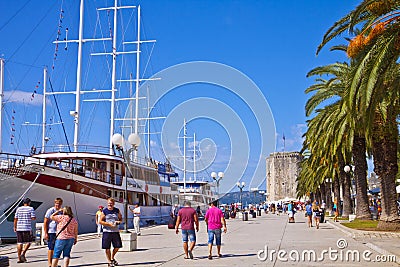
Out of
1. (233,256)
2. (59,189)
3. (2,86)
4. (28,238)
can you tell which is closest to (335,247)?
(233,256)

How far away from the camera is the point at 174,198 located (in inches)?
2071

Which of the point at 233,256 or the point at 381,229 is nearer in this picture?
the point at 233,256

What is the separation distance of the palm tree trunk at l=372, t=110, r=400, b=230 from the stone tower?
309ft

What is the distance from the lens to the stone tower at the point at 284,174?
11812 cm

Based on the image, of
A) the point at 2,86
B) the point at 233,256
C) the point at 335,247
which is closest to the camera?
the point at 233,256

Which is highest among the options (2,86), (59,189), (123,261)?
(2,86)

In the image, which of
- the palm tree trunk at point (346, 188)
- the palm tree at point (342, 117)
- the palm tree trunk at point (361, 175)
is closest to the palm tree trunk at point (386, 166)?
the palm tree at point (342, 117)

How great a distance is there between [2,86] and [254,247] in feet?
93.5

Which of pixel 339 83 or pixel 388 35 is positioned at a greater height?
pixel 339 83

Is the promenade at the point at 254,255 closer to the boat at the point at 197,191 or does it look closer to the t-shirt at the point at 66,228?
the t-shirt at the point at 66,228

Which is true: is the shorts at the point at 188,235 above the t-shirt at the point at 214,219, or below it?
below

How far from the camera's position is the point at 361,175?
29672mm

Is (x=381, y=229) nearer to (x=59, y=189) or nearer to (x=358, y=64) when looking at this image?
(x=358, y=64)

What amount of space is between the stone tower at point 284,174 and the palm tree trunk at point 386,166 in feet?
309
